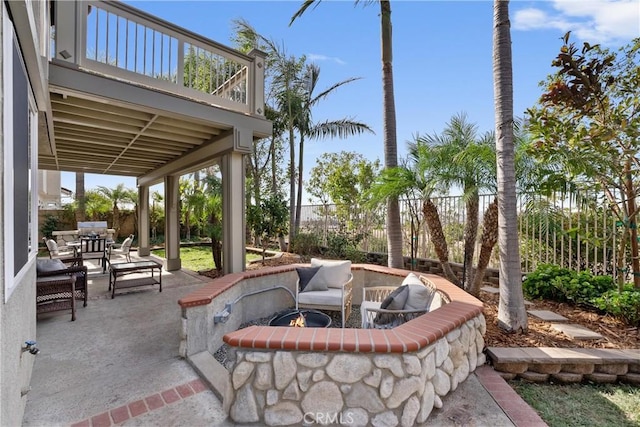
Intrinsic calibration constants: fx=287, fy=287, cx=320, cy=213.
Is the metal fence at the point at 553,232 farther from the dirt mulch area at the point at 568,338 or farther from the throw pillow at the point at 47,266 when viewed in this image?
the throw pillow at the point at 47,266

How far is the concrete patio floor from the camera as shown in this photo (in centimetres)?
246

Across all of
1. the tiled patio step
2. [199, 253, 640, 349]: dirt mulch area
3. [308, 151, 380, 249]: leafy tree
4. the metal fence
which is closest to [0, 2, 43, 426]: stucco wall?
the tiled patio step

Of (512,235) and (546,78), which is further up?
(546,78)

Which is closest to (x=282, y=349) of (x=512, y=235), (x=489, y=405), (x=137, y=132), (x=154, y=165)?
(x=489, y=405)

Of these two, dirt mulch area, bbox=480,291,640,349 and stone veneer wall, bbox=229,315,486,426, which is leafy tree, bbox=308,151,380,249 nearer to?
dirt mulch area, bbox=480,291,640,349

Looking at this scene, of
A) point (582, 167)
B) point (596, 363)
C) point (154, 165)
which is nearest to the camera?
point (596, 363)

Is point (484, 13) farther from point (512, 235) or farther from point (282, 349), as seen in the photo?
point (282, 349)

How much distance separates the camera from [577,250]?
5.43 m

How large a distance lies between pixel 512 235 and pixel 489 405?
7.04ft

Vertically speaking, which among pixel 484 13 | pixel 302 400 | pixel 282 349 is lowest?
pixel 302 400

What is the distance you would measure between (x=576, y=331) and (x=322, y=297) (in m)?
3.44

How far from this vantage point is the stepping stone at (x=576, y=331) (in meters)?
3.62

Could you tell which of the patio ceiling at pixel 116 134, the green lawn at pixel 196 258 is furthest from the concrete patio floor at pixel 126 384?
the green lawn at pixel 196 258

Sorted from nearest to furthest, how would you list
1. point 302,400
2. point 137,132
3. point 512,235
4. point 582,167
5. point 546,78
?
point 302,400, point 512,235, point 582,167, point 546,78, point 137,132
